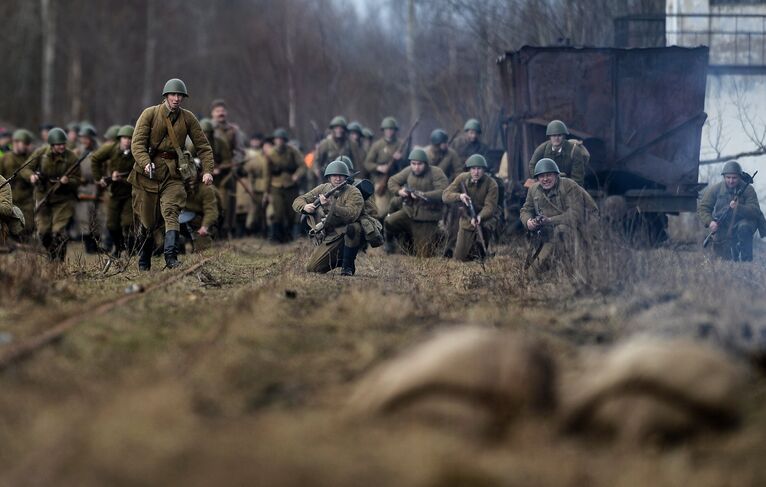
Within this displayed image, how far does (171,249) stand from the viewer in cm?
1403

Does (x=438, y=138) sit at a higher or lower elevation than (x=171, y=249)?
higher

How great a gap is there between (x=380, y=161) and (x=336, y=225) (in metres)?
6.41

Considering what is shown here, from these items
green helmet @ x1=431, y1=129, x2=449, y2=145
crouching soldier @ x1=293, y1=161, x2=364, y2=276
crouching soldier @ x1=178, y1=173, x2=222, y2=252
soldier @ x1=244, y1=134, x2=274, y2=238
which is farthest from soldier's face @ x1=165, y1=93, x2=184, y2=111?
soldier @ x1=244, y1=134, x2=274, y2=238

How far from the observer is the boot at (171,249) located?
13977mm

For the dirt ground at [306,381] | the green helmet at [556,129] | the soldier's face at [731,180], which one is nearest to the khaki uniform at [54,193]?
the dirt ground at [306,381]

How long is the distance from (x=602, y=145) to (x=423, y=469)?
43.0 ft

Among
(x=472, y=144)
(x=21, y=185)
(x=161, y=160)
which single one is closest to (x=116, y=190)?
(x=21, y=185)

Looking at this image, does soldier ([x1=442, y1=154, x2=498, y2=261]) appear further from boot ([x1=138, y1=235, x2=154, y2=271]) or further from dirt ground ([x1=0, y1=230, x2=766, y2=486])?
boot ([x1=138, y1=235, x2=154, y2=271])

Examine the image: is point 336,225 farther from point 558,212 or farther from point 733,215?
point 733,215

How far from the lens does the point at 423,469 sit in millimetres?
5598

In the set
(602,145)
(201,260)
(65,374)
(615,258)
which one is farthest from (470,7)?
(65,374)

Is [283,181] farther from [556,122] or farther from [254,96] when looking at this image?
[254,96]

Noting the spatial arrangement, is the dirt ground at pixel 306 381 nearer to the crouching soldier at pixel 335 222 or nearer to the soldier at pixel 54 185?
the crouching soldier at pixel 335 222

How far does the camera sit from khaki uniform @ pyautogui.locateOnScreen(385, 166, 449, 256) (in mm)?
17750
